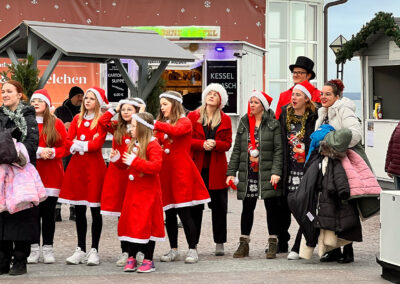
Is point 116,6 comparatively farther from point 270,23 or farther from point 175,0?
point 270,23

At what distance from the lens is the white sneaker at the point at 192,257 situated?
386 inches

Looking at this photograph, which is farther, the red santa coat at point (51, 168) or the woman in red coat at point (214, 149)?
the woman in red coat at point (214, 149)

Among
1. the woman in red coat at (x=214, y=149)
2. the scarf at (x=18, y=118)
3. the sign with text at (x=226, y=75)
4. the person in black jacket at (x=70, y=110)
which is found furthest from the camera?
the sign with text at (x=226, y=75)

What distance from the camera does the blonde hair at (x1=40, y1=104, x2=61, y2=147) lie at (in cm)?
990

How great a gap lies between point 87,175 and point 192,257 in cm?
137

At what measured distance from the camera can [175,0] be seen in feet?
84.1

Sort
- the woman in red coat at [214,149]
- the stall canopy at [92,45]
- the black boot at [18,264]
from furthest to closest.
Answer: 1. the stall canopy at [92,45]
2. the woman in red coat at [214,149]
3. the black boot at [18,264]

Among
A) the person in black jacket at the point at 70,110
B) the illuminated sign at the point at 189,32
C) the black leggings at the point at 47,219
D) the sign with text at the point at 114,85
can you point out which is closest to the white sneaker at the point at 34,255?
the black leggings at the point at 47,219

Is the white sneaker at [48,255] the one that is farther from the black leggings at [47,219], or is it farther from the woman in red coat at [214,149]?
the woman in red coat at [214,149]

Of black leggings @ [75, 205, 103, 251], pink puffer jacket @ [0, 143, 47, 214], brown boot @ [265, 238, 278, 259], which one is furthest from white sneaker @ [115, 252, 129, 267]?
brown boot @ [265, 238, 278, 259]

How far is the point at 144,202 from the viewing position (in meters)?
9.16

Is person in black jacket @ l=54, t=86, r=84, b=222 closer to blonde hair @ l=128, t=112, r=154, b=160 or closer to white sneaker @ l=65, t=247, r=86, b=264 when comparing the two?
white sneaker @ l=65, t=247, r=86, b=264

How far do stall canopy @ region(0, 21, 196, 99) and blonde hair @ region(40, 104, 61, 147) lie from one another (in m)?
2.65

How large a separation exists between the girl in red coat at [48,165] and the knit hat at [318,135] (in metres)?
2.56
